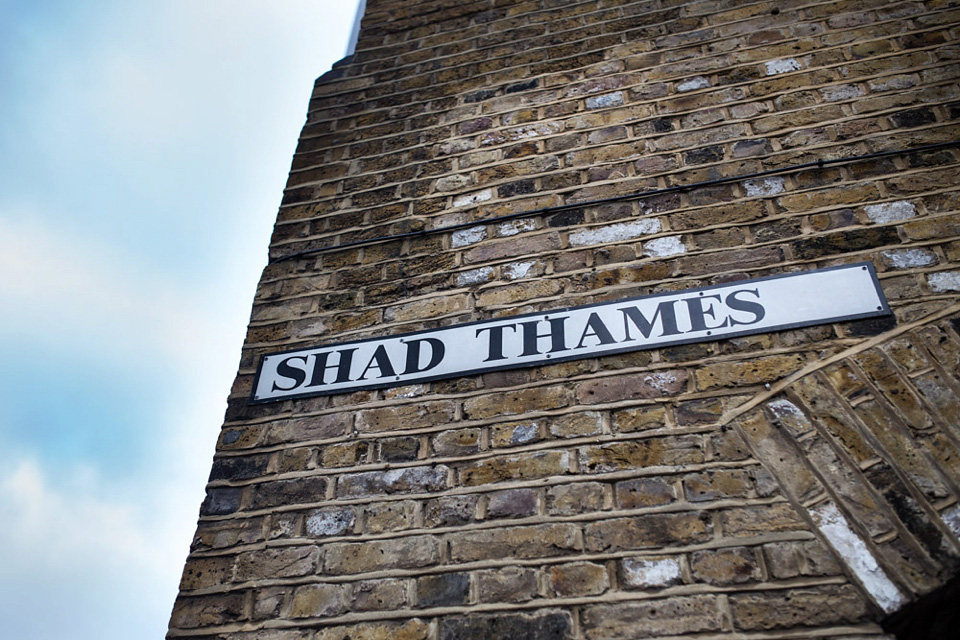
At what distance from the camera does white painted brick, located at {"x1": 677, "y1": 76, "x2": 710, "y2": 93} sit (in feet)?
8.64

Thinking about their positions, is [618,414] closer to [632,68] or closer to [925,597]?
[925,597]

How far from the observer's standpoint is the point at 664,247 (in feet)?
7.34

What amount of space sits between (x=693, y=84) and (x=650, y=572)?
5.89 feet

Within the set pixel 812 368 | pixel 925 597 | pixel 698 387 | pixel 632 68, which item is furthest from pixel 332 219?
pixel 925 597

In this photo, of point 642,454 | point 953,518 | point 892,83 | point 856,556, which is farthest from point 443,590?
point 892,83

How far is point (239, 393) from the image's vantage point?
232 centimetres

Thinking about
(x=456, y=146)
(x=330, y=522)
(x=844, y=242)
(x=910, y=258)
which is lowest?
(x=330, y=522)

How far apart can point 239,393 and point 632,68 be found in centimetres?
188

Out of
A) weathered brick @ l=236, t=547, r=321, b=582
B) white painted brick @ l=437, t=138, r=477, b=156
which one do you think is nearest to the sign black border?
weathered brick @ l=236, t=547, r=321, b=582

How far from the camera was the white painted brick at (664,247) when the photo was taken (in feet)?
7.27

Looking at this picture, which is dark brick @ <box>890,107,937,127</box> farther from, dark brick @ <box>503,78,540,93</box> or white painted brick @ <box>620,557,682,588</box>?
white painted brick @ <box>620,557,682,588</box>

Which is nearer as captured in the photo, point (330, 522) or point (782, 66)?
point (330, 522)

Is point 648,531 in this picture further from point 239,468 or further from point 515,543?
point 239,468

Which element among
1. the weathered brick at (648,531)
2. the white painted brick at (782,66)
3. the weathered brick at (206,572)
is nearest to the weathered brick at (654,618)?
the weathered brick at (648,531)
